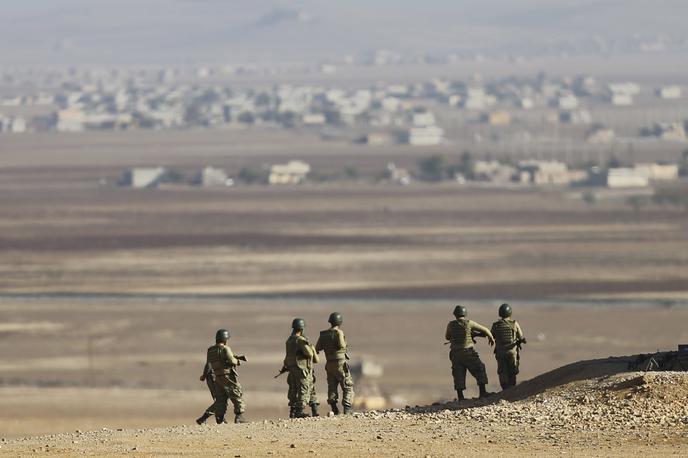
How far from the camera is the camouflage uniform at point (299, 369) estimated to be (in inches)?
886

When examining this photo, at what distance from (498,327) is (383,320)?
97.6 ft

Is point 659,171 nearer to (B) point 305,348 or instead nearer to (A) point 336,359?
(A) point 336,359

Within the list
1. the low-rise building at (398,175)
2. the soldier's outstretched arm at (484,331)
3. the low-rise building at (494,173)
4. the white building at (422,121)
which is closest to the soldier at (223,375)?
the soldier's outstretched arm at (484,331)

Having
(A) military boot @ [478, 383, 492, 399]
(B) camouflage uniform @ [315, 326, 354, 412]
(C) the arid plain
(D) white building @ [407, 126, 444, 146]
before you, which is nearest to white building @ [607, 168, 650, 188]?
(C) the arid plain

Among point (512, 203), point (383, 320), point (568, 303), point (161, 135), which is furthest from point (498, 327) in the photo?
point (161, 135)

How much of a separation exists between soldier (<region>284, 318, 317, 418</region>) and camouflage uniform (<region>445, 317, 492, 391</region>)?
1.75m

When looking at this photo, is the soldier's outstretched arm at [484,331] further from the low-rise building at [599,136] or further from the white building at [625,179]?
the low-rise building at [599,136]

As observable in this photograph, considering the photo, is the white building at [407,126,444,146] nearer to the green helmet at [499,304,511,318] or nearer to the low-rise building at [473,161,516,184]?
the low-rise building at [473,161,516,184]

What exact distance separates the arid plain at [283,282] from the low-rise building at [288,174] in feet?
10.4

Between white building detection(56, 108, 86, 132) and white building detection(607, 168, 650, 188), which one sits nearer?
white building detection(607, 168, 650, 188)

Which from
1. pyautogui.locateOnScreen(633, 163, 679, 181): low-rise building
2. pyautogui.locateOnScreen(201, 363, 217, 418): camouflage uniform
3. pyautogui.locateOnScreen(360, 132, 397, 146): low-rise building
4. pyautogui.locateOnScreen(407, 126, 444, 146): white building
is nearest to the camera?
pyautogui.locateOnScreen(201, 363, 217, 418): camouflage uniform

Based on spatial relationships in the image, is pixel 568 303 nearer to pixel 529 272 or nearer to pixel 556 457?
pixel 529 272

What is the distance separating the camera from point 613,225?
8712cm

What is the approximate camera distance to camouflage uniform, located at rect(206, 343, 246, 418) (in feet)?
73.6
